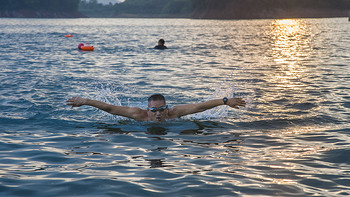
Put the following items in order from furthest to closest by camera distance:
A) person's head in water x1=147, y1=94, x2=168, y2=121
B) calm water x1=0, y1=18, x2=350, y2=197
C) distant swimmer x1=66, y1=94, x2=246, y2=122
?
person's head in water x1=147, y1=94, x2=168, y2=121, distant swimmer x1=66, y1=94, x2=246, y2=122, calm water x1=0, y1=18, x2=350, y2=197

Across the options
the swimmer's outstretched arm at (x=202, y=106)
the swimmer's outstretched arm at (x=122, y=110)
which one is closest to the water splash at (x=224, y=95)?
the swimmer's outstretched arm at (x=202, y=106)

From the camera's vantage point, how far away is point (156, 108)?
9352 mm

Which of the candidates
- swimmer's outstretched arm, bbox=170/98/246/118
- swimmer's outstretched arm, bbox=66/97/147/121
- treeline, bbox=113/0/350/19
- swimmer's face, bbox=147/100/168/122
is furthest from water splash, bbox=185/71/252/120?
treeline, bbox=113/0/350/19

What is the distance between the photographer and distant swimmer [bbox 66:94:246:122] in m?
8.69

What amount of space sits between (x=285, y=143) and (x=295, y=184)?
7.77 feet

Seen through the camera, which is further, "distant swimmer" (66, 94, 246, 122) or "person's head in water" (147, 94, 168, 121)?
"person's head in water" (147, 94, 168, 121)

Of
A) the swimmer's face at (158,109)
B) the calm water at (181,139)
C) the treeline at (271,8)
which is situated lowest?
the calm water at (181,139)

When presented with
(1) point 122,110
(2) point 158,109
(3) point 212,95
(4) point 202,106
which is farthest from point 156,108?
(3) point 212,95

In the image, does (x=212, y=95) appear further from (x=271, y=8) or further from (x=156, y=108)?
(x=271, y=8)

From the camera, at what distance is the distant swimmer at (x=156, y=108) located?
8.69m

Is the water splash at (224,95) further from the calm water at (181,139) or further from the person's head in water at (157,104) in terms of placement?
the person's head in water at (157,104)

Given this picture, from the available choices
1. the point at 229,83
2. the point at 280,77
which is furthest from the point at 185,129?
the point at 280,77

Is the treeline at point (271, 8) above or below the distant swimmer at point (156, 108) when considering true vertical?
above

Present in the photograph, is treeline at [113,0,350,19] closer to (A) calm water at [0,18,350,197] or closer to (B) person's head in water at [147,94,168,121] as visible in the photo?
(A) calm water at [0,18,350,197]
